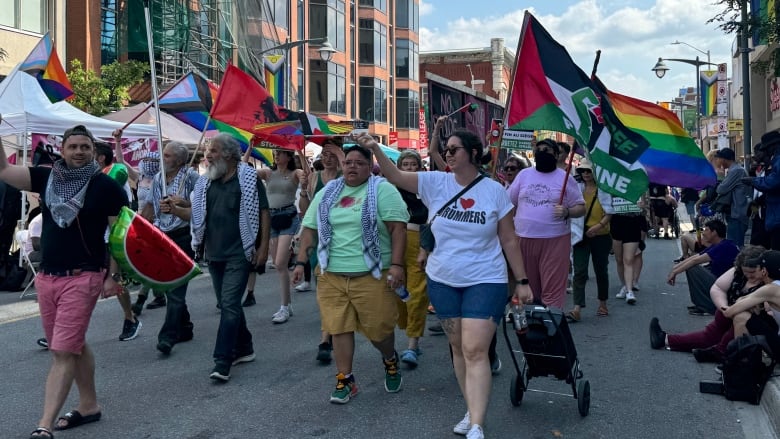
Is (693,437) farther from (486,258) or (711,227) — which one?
(711,227)

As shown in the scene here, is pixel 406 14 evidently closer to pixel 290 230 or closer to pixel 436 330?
pixel 290 230

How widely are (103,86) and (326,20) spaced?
86.4 feet

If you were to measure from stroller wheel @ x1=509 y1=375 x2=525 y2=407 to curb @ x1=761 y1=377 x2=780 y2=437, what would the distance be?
1572mm

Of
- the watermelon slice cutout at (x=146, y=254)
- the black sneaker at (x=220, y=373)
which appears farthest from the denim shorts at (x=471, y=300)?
the black sneaker at (x=220, y=373)

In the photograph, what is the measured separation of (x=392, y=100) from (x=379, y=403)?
171 feet

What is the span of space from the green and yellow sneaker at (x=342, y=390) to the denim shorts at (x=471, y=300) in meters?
1.07

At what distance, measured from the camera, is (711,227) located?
881 cm

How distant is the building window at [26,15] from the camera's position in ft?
69.9

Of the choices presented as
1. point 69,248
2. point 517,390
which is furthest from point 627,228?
point 69,248

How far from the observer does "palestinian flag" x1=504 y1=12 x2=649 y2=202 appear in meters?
6.47

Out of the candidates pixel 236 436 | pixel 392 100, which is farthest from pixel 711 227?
pixel 392 100

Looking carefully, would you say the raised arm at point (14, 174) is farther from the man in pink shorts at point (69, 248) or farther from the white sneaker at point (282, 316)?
the white sneaker at point (282, 316)

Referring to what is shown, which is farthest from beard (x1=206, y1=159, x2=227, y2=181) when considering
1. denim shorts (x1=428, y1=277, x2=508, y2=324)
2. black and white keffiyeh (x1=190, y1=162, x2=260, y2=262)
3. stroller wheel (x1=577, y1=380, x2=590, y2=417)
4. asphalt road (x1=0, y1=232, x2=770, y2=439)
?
stroller wheel (x1=577, y1=380, x2=590, y2=417)

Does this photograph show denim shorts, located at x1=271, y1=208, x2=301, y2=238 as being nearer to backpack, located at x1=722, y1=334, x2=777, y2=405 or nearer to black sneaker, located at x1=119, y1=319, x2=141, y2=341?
black sneaker, located at x1=119, y1=319, x2=141, y2=341
